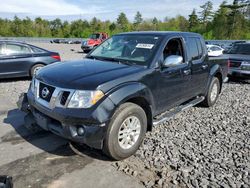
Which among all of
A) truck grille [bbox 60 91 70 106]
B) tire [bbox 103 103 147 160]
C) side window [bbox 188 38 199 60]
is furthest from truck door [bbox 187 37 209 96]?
truck grille [bbox 60 91 70 106]

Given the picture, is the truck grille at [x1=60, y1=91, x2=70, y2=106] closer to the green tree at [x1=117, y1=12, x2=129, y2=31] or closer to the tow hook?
the tow hook

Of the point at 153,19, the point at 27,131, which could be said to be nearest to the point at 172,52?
the point at 27,131

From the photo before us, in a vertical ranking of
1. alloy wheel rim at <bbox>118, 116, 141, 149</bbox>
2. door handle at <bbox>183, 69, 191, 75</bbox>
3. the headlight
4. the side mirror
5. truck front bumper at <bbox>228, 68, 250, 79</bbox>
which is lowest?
alloy wheel rim at <bbox>118, 116, 141, 149</bbox>

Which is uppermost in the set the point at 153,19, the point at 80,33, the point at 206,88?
the point at 153,19

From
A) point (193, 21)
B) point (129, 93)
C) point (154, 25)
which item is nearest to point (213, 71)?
point (129, 93)

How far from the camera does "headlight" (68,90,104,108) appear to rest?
3301mm

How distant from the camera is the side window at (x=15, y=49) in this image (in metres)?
8.81

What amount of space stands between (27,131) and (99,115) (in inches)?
82.6

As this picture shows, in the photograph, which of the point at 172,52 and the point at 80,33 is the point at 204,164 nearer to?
the point at 172,52

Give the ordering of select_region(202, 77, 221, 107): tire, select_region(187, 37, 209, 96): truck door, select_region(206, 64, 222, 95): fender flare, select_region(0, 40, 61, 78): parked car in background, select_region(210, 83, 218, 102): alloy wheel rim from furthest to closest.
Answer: select_region(0, 40, 61, 78): parked car in background → select_region(210, 83, 218, 102): alloy wheel rim → select_region(202, 77, 221, 107): tire → select_region(206, 64, 222, 95): fender flare → select_region(187, 37, 209, 96): truck door

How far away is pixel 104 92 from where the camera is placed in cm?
337

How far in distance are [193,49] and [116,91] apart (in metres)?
2.72

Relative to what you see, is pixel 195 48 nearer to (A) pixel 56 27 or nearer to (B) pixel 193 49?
(B) pixel 193 49

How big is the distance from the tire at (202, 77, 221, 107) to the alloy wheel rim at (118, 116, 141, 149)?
309 cm
